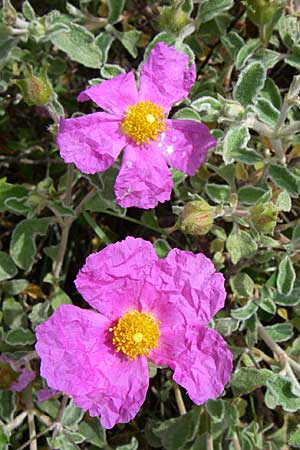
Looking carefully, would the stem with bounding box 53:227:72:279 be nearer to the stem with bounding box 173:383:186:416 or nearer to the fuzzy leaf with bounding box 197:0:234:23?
the stem with bounding box 173:383:186:416

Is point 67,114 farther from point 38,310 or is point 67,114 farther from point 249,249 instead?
point 249,249

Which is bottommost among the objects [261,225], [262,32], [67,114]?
[67,114]

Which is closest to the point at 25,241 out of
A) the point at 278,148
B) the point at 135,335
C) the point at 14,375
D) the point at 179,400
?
the point at 14,375

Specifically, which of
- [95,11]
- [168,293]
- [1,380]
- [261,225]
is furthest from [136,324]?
[95,11]

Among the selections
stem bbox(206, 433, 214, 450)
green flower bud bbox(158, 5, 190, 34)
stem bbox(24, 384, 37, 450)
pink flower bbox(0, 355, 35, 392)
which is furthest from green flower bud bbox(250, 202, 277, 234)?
stem bbox(24, 384, 37, 450)

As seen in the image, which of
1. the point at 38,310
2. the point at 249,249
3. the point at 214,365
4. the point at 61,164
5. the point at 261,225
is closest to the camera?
the point at 214,365

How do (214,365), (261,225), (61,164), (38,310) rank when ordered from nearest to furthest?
1. (214,365)
2. (261,225)
3. (38,310)
4. (61,164)
